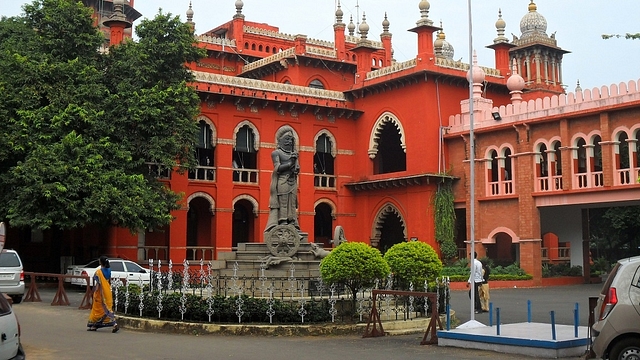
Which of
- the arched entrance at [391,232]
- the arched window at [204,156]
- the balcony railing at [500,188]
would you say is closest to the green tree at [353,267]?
the balcony railing at [500,188]

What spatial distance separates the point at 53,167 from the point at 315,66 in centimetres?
1641

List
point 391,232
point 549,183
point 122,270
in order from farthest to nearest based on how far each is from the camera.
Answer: point 391,232 → point 549,183 → point 122,270

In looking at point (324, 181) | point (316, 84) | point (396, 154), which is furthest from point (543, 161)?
point (316, 84)

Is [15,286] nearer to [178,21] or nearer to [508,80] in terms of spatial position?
[178,21]

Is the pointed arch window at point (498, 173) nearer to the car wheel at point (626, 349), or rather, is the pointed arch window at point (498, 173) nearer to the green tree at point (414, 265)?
the green tree at point (414, 265)

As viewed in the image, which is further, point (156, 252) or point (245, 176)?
point (245, 176)

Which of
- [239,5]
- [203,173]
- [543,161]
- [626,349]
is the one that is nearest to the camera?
[626,349]

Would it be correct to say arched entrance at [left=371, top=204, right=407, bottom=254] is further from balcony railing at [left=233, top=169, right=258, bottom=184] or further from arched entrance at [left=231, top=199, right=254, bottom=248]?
balcony railing at [left=233, top=169, right=258, bottom=184]

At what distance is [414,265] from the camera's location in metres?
13.8

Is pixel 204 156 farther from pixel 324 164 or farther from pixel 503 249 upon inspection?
pixel 503 249

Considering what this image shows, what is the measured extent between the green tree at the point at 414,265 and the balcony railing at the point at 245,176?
16.3m

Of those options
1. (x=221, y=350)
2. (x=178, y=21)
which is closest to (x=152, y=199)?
(x=178, y=21)

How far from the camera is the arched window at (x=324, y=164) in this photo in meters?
31.8

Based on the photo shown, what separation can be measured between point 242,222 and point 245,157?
10.8 feet
